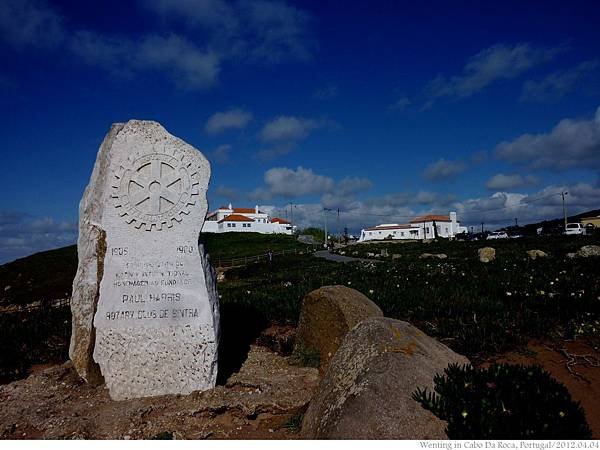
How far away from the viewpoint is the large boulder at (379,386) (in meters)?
3.66

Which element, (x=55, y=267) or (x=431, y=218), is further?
(x=431, y=218)

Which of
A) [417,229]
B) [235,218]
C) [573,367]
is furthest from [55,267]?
[417,229]

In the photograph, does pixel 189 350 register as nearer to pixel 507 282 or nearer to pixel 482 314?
pixel 482 314

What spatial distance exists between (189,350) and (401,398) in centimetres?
318

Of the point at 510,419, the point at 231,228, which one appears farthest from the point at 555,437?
the point at 231,228

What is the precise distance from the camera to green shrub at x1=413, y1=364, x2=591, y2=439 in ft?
11.5

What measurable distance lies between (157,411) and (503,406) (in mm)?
3905

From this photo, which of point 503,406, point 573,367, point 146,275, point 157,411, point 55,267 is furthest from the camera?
point 55,267

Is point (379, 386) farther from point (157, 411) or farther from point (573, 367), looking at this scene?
point (573, 367)

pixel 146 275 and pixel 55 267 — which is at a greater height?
pixel 55 267

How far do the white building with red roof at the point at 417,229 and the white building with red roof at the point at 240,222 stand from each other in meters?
18.4

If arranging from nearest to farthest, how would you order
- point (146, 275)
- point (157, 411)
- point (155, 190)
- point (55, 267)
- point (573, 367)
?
point (157, 411) < point (573, 367) < point (146, 275) < point (155, 190) < point (55, 267)

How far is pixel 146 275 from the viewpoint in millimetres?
6145

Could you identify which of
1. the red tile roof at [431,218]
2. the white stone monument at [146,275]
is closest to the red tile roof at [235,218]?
the red tile roof at [431,218]
